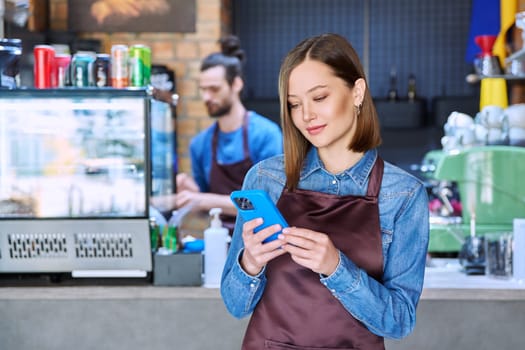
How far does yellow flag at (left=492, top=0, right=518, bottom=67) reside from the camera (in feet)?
12.5

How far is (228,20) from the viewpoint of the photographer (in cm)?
522

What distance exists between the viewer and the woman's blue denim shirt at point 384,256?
1309mm

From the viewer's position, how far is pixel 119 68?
2.29 meters

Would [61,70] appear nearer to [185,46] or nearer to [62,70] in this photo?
[62,70]

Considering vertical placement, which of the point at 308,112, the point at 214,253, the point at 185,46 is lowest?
the point at 214,253

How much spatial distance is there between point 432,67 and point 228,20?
162 cm

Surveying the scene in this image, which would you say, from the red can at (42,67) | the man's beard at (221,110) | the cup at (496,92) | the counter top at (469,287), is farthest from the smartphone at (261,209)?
the cup at (496,92)

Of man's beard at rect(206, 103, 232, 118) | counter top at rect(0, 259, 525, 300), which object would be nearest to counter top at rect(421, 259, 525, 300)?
counter top at rect(0, 259, 525, 300)

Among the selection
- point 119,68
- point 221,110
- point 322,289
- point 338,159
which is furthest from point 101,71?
point 221,110

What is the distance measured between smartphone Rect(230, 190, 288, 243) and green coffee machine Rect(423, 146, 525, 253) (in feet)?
7.12

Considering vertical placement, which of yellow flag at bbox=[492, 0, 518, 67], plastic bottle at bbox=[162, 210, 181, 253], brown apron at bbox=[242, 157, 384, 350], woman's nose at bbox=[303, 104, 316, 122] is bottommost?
plastic bottle at bbox=[162, 210, 181, 253]

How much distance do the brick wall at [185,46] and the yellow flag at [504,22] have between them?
68.2 inches

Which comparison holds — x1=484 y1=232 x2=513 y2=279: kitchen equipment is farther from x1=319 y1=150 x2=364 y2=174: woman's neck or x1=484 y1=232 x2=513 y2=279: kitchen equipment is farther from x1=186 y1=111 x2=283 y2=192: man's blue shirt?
x1=186 y1=111 x2=283 y2=192: man's blue shirt

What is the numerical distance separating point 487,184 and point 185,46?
2226 mm
